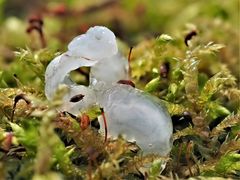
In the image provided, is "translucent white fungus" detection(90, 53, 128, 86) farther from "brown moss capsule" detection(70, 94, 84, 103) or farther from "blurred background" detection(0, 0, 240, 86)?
"blurred background" detection(0, 0, 240, 86)

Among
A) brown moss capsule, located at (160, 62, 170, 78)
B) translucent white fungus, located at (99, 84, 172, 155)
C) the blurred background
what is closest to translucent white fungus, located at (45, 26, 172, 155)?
translucent white fungus, located at (99, 84, 172, 155)

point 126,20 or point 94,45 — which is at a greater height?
point 94,45

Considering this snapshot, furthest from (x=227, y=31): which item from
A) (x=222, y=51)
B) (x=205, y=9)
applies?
(x=205, y=9)

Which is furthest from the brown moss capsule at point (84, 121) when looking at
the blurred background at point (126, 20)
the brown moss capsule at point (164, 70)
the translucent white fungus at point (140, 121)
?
the blurred background at point (126, 20)

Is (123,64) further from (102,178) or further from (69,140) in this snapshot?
(102,178)

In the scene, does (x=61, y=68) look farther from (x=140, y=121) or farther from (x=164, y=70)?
(x=164, y=70)

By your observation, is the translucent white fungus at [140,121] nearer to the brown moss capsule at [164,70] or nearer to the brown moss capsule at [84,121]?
the brown moss capsule at [84,121]

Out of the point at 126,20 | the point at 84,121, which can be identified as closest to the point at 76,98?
the point at 84,121
